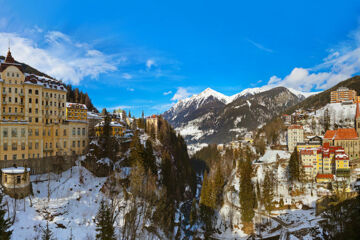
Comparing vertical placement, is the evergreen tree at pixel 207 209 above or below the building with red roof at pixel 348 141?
below

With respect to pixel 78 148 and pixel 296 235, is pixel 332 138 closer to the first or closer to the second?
pixel 296 235

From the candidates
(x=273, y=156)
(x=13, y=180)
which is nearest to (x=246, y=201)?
(x=273, y=156)

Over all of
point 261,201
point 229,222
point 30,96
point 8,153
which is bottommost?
point 229,222

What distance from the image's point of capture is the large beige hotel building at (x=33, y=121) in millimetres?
56428

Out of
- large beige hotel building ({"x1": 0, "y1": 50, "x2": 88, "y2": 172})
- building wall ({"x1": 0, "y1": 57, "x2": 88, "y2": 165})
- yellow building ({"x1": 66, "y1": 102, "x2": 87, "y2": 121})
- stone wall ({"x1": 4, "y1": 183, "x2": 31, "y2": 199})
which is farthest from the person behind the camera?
yellow building ({"x1": 66, "y1": 102, "x2": 87, "y2": 121})

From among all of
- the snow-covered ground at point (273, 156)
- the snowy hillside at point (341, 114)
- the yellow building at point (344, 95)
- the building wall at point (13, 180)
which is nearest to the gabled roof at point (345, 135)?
the snow-covered ground at point (273, 156)

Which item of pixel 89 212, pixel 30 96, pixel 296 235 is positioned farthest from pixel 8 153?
pixel 296 235

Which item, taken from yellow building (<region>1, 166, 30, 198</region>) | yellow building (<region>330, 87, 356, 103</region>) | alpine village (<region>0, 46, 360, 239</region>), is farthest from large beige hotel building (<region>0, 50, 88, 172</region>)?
yellow building (<region>330, 87, 356, 103</region>)

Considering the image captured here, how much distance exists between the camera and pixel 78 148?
68.1 m

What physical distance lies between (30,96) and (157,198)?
41.7 metres

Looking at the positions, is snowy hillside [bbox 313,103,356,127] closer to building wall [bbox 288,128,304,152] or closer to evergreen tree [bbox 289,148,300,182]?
building wall [bbox 288,128,304,152]

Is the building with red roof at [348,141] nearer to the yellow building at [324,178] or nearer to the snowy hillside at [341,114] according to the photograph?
the yellow building at [324,178]

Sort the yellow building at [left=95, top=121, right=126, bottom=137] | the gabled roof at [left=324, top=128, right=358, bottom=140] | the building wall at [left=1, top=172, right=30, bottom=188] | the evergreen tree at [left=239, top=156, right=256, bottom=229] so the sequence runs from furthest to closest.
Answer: the gabled roof at [left=324, top=128, right=358, bottom=140], the yellow building at [left=95, top=121, right=126, bottom=137], the evergreen tree at [left=239, top=156, right=256, bottom=229], the building wall at [left=1, top=172, right=30, bottom=188]

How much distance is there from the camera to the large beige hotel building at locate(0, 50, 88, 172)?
56.4 meters
